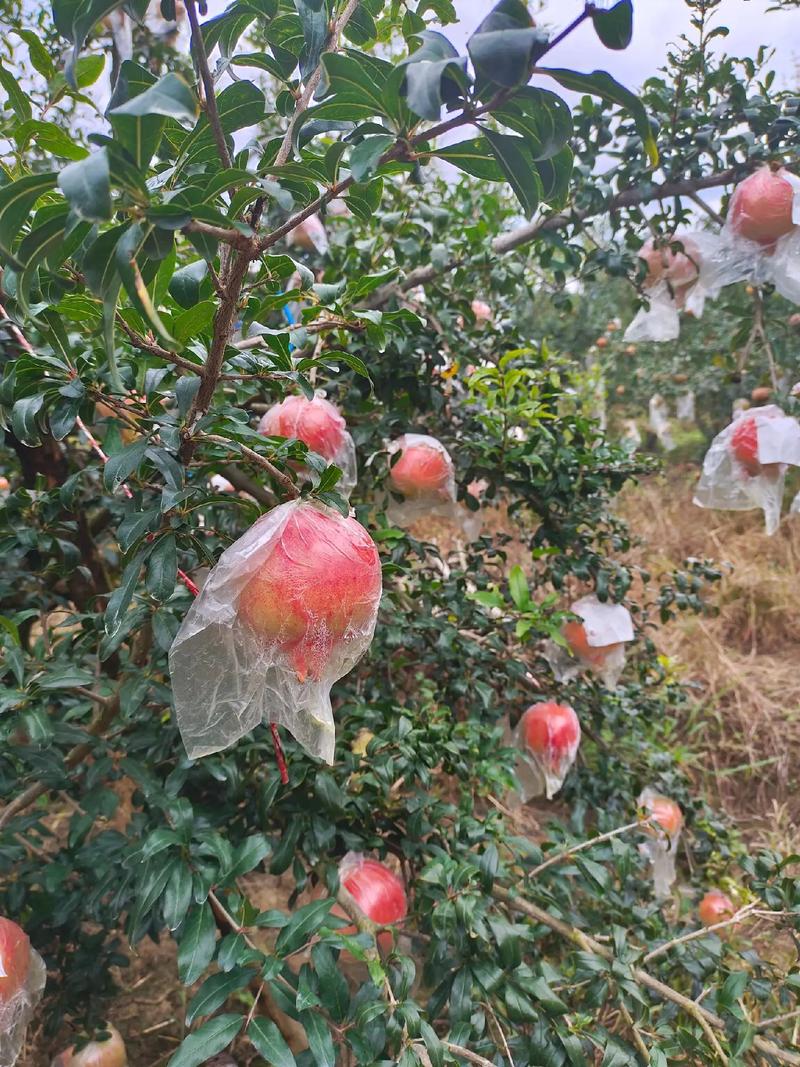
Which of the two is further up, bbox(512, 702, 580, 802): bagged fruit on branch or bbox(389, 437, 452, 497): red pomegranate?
bbox(389, 437, 452, 497): red pomegranate

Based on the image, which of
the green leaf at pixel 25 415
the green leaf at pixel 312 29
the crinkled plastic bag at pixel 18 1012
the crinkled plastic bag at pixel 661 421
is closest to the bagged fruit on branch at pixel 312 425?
the green leaf at pixel 25 415

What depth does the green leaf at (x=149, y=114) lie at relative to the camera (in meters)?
0.33

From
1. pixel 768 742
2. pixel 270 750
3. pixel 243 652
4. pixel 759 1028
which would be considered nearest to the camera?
pixel 243 652

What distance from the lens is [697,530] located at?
3863 mm

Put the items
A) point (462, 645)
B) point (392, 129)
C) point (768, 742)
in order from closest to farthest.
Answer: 1. point (392, 129)
2. point (462, 645)
3. point (768, 742)

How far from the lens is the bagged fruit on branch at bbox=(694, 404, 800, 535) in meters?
1.33

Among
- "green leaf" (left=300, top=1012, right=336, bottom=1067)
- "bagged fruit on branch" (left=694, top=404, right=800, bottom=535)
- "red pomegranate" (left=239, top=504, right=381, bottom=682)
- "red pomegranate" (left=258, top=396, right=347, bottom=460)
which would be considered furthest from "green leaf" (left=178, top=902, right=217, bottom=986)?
"bagged fruit on branch" (left=694, top=404, right=800, bottom=535)

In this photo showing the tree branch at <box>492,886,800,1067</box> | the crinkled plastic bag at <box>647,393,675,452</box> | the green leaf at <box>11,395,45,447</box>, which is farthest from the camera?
the crinkled plastic bag at <box>647,393,675,452</box>

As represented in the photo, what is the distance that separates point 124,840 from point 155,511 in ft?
1.92

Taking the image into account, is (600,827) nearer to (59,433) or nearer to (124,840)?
(124,840)

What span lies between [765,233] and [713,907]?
55.7 inches

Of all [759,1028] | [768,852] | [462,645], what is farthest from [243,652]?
[768,852]

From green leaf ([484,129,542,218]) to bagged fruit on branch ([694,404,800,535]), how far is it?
1.09 metres

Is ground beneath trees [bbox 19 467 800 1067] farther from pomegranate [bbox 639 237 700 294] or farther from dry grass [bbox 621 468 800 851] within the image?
pomegranate [bbox 639 237 700 294]
